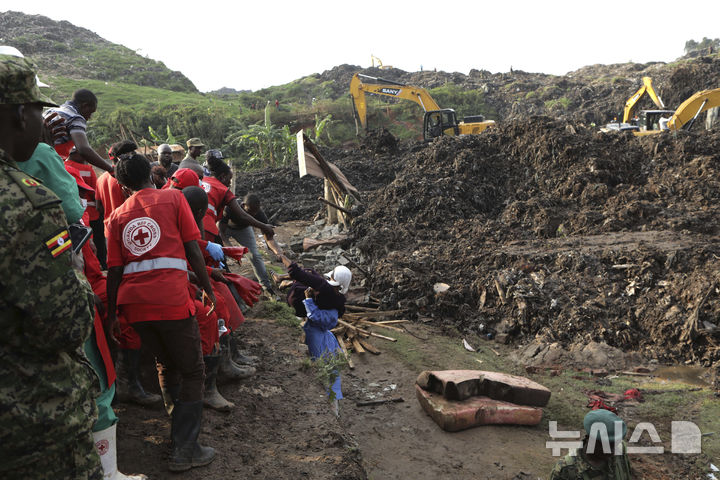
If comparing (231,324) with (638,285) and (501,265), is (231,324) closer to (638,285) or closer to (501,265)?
(501,265)

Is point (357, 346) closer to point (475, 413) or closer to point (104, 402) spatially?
point (475, 413)

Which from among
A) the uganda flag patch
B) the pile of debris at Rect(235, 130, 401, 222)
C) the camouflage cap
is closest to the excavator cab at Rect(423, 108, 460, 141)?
the pile of debris at Rect(235, 130, 401, 222)

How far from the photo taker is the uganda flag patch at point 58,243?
4.92 feet

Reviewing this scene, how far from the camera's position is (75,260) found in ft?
7.53

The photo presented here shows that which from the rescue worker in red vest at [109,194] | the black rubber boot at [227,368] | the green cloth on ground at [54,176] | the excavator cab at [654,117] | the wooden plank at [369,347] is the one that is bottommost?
the wooden plank at [369,347]

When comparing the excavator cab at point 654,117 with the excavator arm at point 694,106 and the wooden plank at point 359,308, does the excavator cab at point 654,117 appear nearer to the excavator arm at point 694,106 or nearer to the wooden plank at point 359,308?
the excavator arm at point 694,106

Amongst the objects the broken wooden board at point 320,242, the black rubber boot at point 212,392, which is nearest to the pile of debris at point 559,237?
the broken wooden board at point 320,242

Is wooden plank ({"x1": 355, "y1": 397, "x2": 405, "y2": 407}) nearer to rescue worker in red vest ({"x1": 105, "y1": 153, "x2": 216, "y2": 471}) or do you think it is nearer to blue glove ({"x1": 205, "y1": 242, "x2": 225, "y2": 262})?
blue glove ({"x1": 205, "y1": 242, "x2": 225, "y2": 262})

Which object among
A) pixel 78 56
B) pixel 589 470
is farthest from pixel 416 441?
pixel 78 56

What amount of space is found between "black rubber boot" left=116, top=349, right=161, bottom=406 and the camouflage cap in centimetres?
206

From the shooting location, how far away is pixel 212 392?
11.2 ft

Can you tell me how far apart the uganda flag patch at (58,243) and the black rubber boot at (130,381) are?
1882 mm

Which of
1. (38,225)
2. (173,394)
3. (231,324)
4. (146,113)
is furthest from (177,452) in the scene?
(146,113)

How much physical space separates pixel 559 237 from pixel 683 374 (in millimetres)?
3685
